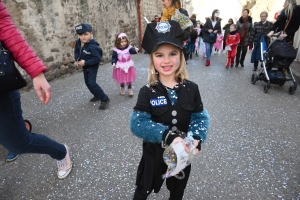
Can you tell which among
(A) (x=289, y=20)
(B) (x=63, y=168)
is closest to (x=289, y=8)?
(A) (x=289, y=20)

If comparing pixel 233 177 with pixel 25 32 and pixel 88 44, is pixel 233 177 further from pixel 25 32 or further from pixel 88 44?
pixel 25 32

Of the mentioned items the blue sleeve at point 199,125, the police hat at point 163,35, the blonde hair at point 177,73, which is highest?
the police hat at point 163,35

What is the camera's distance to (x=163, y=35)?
3.98 ft

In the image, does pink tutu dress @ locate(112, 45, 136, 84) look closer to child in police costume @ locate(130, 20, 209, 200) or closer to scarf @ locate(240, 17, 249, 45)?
child in police costume @ locate(130, 20, 209, 200)

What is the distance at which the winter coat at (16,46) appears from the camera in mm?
1289

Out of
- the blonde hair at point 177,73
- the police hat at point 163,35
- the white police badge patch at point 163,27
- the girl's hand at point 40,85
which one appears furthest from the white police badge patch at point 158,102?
the girl's hand at point 40,85

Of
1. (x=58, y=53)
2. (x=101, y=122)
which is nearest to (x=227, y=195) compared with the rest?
(x=101, y=122)

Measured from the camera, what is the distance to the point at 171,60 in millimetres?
1273

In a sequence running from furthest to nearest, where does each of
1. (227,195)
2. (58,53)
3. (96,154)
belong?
(58,53), (96,154), (227,195)

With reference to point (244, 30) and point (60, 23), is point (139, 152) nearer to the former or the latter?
point (60, 23)

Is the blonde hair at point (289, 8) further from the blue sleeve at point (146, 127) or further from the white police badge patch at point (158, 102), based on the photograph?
the blue sleeve at point (146, 127)

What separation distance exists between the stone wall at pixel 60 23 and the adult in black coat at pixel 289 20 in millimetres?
5488

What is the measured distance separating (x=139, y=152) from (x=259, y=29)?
19.9ft

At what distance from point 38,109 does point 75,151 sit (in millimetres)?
1751
